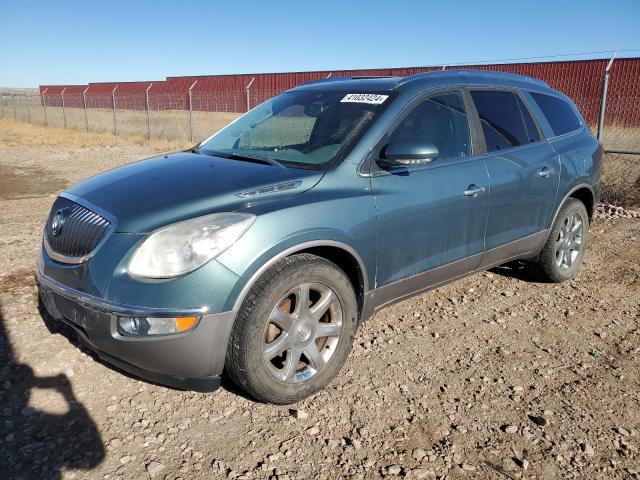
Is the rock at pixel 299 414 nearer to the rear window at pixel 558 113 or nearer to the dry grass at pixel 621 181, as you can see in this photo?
the rear window at pixel 558 113

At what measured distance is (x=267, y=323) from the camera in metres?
2.71

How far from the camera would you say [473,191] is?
12.1ft

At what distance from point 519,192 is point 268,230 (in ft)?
7.64

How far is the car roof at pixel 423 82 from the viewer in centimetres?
365

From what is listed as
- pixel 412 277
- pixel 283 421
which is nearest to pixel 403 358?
pixel 412 277

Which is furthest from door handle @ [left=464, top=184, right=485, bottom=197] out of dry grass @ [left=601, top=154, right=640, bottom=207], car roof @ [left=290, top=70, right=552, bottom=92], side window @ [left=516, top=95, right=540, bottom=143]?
dry grass @ [left=601, top=154, right=640, bottom=207]

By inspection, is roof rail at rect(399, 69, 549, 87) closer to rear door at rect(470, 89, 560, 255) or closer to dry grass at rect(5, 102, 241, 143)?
rear door at rect(470, 89, 560, 255)

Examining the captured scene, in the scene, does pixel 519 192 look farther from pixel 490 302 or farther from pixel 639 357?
pixel 639 357

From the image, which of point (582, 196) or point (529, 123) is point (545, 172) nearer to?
point (529, 123)

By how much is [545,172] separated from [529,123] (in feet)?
1.44

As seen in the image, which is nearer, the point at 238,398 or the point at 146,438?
the point at 146,438

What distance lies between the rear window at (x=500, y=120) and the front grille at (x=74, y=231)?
109 inches

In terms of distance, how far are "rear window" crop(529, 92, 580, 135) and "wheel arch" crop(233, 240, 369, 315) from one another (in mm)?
2581

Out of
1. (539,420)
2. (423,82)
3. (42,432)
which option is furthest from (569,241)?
(42,432)
